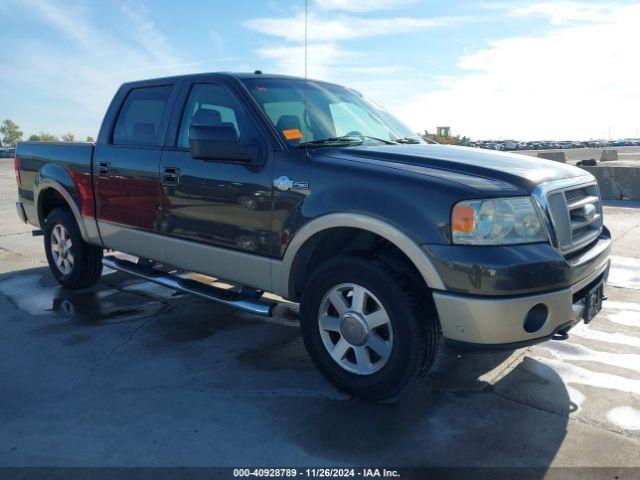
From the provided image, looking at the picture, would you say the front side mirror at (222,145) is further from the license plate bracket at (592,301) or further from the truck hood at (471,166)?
the license plate bracket at (592,301)

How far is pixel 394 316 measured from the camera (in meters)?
3.05

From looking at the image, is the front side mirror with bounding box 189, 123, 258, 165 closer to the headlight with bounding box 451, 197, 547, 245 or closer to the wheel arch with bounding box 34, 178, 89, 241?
the headlight with bounding box 451, 197, 547, 245

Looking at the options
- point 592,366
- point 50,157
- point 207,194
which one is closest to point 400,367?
point 592,366

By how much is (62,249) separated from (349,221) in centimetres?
382

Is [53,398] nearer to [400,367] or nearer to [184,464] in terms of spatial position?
[184,464]

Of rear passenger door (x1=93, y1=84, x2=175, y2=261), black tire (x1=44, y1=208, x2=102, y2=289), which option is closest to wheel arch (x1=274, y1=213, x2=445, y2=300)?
rear passenger door (x1=93, y1=84, x2=175, y2=261)

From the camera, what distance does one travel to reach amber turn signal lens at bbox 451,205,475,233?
9.28 ft

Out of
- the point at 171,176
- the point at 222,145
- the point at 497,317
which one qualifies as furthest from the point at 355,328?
the point at 171,176

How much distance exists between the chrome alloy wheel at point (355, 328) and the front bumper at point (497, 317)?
371mm

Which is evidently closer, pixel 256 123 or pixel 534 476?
pixel 534 476

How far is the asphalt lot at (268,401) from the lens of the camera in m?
2.79

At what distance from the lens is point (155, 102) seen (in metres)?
4.73

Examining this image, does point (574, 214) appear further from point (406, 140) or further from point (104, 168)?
point (104, 168)

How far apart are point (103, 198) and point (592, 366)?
13.5 feet
